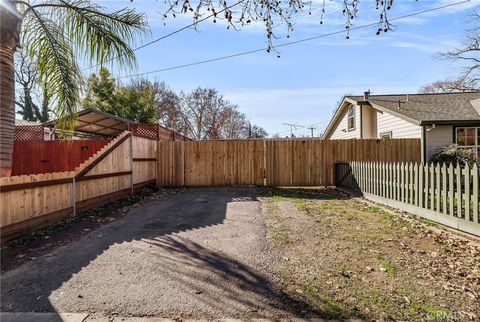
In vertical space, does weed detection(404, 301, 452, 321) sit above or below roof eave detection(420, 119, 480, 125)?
below

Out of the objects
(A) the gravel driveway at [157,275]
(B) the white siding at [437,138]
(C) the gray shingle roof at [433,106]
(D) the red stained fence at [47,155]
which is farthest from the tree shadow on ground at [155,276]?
(C) the gray shingle roof at [433,106]

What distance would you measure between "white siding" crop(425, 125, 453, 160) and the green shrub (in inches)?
13.7

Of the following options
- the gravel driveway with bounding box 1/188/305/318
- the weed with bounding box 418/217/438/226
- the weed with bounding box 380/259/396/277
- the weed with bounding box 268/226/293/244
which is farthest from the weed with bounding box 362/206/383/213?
the weed with bounding box 380/259/396/277

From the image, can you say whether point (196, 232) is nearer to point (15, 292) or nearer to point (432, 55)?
point (15, 292)

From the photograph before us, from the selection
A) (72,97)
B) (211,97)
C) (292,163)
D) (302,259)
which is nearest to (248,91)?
(211,97)

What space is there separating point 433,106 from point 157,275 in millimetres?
14620

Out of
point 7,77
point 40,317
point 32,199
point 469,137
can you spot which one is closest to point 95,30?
point 7,77

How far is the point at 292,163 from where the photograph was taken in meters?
12.7

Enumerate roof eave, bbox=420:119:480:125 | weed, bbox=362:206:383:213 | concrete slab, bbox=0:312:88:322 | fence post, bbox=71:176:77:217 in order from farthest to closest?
roof eave, bbox=420:119:480:125 < weed, bbox=362:206:383:213 < fence post, bbox=71:176:77:217 < concrete slab, bbox=0:312:88:322

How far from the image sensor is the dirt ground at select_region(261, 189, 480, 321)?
2.98 m

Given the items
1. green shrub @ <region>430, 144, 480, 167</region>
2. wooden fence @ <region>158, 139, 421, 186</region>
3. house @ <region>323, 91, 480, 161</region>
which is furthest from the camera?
wooden fence @ <region>158, 139, 421, 186</region>

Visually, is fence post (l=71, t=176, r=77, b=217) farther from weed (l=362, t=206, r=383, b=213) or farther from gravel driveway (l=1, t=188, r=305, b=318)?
weed (l=362, t=206, r=383, b=213)

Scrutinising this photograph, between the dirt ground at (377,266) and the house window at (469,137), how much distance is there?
784cm

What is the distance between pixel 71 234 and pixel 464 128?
1376cm
